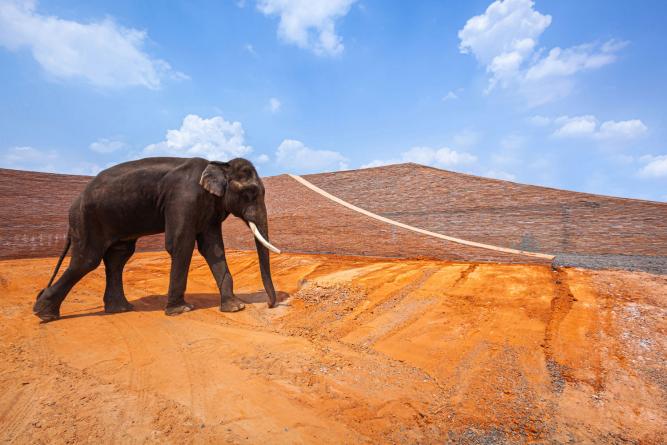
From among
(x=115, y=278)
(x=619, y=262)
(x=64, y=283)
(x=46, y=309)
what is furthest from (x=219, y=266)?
(x=619, y=262)

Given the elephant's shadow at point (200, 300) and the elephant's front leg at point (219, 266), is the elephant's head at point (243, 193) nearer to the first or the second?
the elephant's front leg at point (219, 266)

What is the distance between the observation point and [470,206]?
11.7 metres

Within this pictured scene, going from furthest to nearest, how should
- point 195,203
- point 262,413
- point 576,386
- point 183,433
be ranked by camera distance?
1. point 195,203
2. point 576,386
3. point 262,413
4. point 183,433

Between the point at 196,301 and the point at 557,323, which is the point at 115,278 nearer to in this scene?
the point at 196,301

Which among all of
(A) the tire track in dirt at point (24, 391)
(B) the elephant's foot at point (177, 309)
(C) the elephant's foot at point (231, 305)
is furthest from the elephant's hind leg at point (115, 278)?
(C) the elephant's foot at point (231, 305)

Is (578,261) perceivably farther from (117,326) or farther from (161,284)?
(161,284)

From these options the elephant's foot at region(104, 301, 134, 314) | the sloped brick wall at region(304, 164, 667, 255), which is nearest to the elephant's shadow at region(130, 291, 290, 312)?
the elephant's foot at region(104, 301, 134, 314)

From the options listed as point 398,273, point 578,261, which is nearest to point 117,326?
point 398,273

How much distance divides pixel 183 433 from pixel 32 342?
3.46 metres

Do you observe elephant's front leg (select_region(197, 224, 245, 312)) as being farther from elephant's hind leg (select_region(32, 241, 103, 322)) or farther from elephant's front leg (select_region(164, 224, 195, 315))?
elephant's hind leg (select_region(32, 241, 103, 322))

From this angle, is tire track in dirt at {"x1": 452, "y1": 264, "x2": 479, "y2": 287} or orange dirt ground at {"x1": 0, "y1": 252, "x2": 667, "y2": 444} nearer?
orange dirt ground at {"x1": 0, "y1": 252, "x2": 667, "y2": 444}

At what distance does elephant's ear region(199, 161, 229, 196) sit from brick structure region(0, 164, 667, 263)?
24.4 feet

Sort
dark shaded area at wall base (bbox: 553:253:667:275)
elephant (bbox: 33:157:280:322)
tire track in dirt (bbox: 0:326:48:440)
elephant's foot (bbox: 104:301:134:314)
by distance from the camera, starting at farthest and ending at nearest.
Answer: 1. dark shaded area at wall base (bbox: 553:253:667:275)
2. elephant's foot (bbox: 104:301:134:314)
3. elephant (bbox: 33:157:280:322)
4. tire track in dirt (bbox: 0:326:48:440)

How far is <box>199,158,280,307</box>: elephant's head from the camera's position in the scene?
5.93 metres
